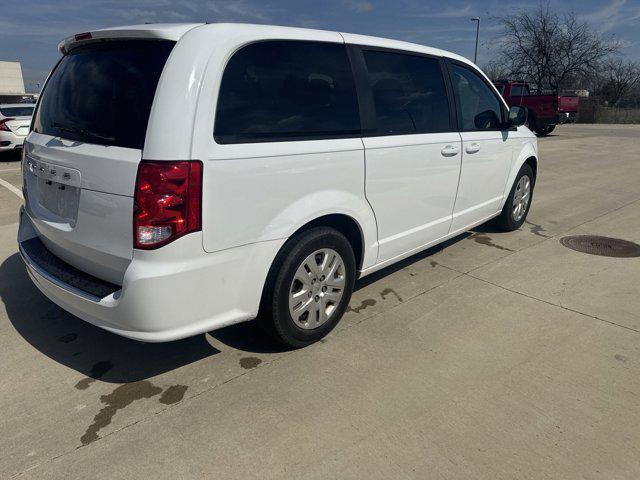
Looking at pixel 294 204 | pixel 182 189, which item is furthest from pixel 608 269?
pixel 182 189

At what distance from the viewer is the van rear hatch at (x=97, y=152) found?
7.61 feet

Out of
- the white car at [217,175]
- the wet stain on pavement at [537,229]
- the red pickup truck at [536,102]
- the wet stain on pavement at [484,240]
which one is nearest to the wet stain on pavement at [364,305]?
→ the white car at [217,175]

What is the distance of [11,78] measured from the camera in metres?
85.6

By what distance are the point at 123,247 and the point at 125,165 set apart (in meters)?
0.39

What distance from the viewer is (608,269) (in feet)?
14.4

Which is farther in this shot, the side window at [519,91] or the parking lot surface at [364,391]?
the side window at [519,91]

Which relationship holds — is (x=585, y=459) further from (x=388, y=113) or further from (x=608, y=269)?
(x=608, y=269)

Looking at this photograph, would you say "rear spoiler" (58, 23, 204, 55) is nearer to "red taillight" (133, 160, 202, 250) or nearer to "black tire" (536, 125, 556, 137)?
"red taillight" (133, 160, 202, 250)

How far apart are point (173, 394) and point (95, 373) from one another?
539 mm

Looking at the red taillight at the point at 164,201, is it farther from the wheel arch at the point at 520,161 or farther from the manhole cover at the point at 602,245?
the manhole cover at the point at 602,245

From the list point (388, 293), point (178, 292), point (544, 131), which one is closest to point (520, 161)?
point (388, 293)

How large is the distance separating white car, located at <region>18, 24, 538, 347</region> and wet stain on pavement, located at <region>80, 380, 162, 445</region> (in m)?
0.42

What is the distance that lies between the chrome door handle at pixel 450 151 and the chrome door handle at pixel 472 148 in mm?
168

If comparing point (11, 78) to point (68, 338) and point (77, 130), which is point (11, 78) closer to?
point (68, 338)
